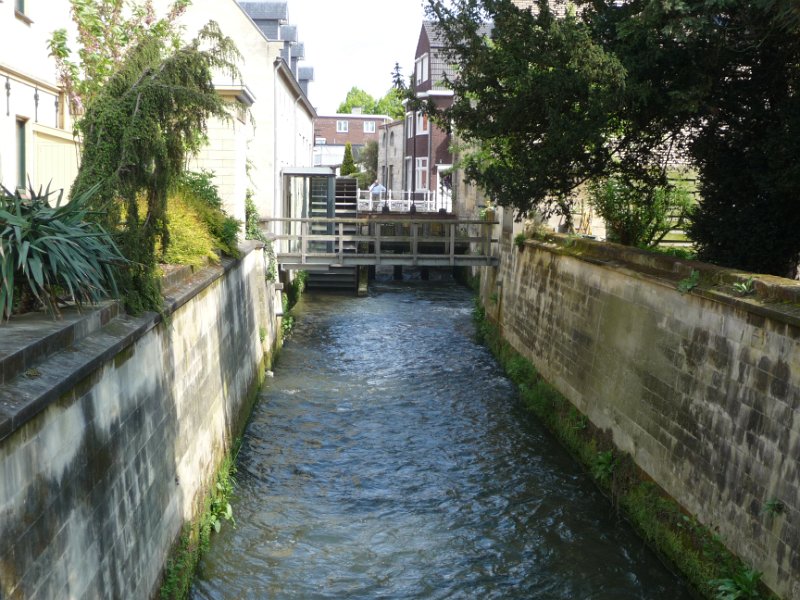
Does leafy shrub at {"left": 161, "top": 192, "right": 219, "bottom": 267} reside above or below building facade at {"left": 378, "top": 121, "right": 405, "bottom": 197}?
below

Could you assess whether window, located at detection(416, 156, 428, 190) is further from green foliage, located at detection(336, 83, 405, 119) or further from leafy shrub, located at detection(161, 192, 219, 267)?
green foliage, located at detection(336, 83, 405, 119)

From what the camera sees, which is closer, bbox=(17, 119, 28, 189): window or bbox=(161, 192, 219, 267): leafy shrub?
bbox=(161, 192, 219, 267): leafy shrub

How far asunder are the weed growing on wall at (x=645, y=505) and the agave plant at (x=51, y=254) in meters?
5.89

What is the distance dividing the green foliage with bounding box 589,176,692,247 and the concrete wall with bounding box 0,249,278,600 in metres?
7.19

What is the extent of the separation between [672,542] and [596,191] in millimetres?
7726

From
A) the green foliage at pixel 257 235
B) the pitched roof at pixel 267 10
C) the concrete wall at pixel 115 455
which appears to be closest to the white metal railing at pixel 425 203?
the pitched roof at pixel 267 10

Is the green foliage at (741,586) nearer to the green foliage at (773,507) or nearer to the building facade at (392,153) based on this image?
the green foliage at (773,507)

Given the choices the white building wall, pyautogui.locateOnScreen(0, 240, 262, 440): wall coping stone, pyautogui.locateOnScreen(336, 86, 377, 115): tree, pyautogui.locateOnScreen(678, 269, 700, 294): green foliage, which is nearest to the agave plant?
pyautogui.locateOnScreen(0, 240, 262, 440): wall coping stone

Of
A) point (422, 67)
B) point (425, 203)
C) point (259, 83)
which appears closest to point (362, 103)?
point (422, 67)

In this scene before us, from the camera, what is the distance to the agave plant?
582 centimetres

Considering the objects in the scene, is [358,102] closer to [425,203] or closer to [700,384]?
[425,203]

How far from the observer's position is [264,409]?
50.7 ft

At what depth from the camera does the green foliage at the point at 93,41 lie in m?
13.9

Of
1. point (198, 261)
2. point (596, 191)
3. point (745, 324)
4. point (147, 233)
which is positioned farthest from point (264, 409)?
point (745, 324)
